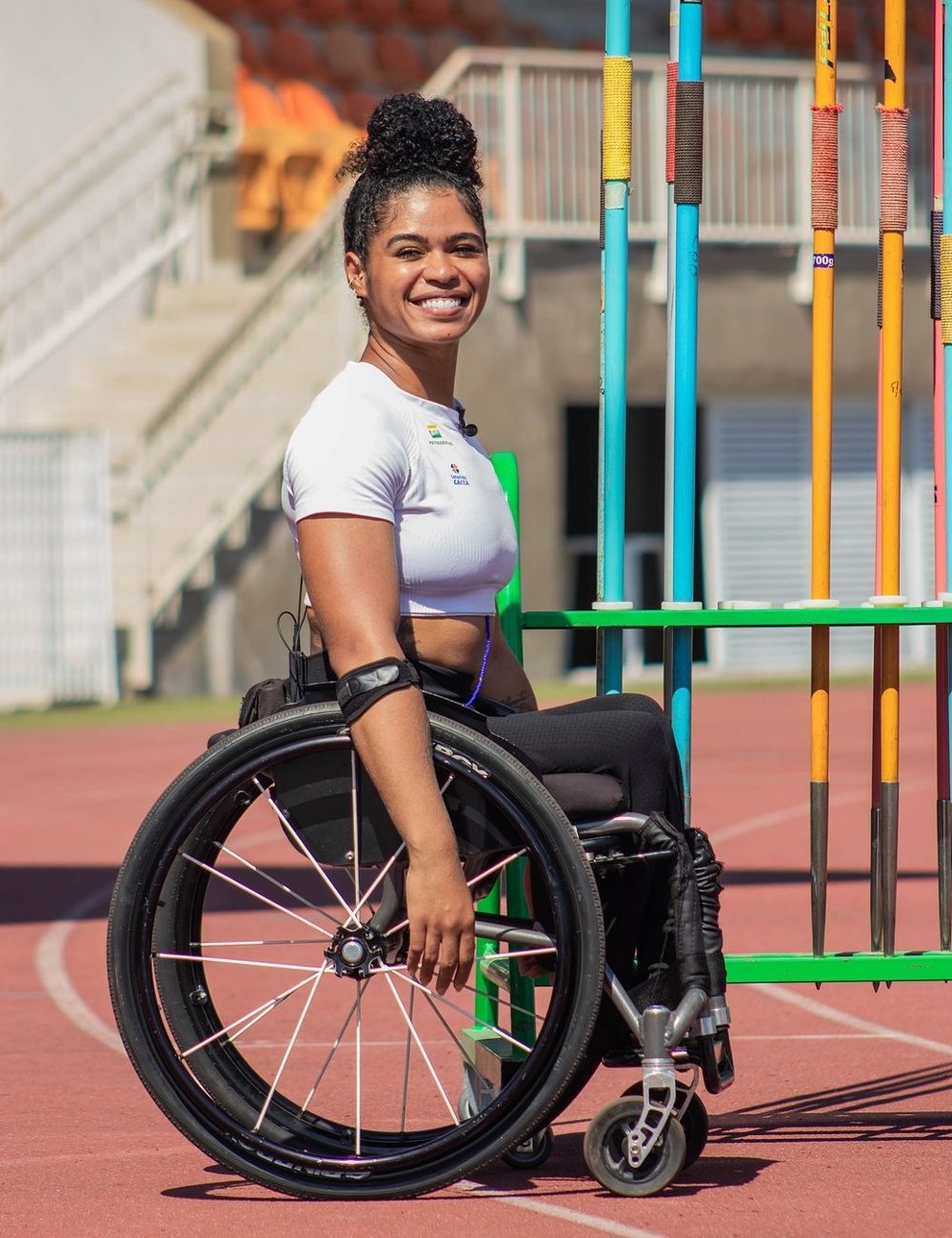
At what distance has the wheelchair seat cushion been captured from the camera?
4195 mm

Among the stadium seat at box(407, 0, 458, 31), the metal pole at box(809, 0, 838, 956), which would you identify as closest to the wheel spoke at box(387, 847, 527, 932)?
the metal pole at box(809, 0, 838, 956)

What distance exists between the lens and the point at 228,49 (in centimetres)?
2284

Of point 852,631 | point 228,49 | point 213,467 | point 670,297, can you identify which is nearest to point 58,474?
point 213,467

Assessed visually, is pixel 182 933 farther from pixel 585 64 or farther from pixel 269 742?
pixel 585 64

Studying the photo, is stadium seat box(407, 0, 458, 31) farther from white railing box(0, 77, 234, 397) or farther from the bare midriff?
the bare midriff

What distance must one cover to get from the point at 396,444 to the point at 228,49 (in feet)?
64.0

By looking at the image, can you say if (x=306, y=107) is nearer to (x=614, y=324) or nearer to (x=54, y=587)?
(x=54, y=587)

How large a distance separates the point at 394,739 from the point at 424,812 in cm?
13

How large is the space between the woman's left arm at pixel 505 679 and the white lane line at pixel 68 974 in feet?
7.14

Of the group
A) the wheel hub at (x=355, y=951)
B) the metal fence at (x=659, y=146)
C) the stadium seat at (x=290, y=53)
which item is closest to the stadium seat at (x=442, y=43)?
the stadium seat at (x=290, y=53)

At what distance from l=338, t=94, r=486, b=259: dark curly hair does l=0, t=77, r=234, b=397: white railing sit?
57.0ft

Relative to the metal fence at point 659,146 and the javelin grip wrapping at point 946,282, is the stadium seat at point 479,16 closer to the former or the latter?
the metal fence at point 659,146

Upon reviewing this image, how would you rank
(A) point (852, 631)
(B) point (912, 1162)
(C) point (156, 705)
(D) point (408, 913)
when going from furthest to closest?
(A) point (852, 631)
(C) point (156, 705)
(B) point (912, 1162)
(D) point (408, 913)

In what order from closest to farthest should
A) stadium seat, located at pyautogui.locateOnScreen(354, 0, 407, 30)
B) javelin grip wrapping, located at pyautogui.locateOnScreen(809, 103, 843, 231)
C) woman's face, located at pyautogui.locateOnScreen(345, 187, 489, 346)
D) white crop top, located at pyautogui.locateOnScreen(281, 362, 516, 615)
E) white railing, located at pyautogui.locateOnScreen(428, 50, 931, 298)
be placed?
1. white crop top, located at pyautogui.locateOnScreen(281, 362, 516, 615)
2. woman's face, located at pyautogui.locateOnScreen(345, 187, 489, 346)
3. javelin grip wrapping, located at pyautogui.locateOnScreen(809, 103, 843, 231)
4. white railing, located at pyautogui.locateOnScreen(428, 50, 931, 298)
5. stadium seat, located at pyautogui.locateOnScreen(354, 0, 407, 30)
